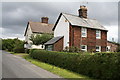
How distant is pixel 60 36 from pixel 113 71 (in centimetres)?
1907

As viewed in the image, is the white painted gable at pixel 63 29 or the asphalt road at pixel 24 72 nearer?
the asphalt road at pixel 24 72

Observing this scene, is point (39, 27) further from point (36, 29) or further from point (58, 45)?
point (58, 45)

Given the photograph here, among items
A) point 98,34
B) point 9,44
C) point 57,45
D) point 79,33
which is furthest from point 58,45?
point 9,44

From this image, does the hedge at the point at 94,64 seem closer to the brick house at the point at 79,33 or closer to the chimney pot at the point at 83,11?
the brick house at the point at 79,33

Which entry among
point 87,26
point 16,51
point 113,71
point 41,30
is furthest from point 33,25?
point 113,71

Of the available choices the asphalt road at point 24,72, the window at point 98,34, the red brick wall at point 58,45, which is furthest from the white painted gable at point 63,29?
the asphalt road at point 24,72

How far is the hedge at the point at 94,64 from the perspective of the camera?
8602mm

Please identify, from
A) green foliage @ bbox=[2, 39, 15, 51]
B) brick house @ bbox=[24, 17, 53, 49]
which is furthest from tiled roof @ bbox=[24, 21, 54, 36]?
green foliage @ bbox=[2, 39, 15, 51]

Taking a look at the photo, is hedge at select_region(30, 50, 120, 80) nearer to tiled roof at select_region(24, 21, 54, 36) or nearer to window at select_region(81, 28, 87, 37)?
window at select_region(81, 28, 87, 37)

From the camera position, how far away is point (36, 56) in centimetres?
2294

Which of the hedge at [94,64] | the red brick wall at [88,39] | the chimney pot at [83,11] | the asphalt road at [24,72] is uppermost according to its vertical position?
the chimney pot at [83,11]

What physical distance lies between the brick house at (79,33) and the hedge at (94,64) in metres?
9.64

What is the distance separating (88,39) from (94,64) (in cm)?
1643

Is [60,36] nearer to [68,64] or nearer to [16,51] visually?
[68,64]
